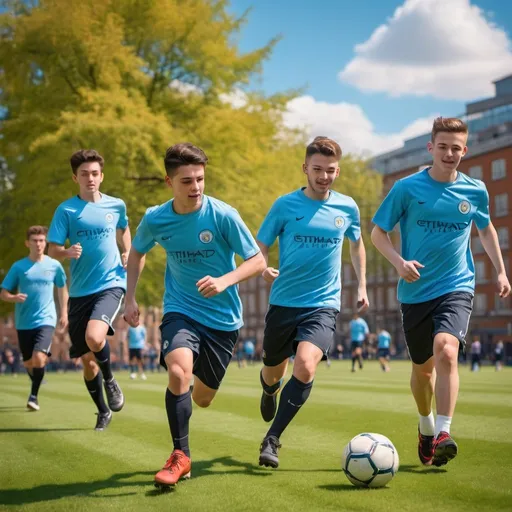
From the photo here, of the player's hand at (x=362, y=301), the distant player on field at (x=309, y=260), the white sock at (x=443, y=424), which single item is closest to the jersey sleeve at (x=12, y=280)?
the distant player on field at (x=309, y=260)

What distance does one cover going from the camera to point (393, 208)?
6.80 m

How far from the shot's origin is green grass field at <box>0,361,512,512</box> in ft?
17.1

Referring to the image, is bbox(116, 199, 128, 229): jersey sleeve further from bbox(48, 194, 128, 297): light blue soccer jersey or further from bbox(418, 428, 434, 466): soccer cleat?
bbox(418, 428, 434, 466): soccer cleat

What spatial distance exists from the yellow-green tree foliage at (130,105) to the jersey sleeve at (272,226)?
57.1 feet

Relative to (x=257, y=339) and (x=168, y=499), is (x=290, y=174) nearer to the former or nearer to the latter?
(x=168, y=499)

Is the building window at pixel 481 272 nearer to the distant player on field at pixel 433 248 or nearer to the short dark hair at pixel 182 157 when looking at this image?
the distant player on field at pixel 433 248

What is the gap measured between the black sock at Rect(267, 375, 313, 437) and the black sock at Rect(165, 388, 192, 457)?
840 millimetres

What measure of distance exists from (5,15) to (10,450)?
Result: 2238cm

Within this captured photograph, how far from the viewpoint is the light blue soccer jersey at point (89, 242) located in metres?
8.90

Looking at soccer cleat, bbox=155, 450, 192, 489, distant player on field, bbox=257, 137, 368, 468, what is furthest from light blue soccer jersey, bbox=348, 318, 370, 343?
soccer cleat, bbox=155, 450, 192, 489

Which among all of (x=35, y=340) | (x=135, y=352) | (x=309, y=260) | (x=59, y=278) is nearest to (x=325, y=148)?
(x=309, y=260)

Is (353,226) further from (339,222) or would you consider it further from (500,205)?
(500,205)

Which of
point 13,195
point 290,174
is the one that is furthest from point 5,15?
point 290,174

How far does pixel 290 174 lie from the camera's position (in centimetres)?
3008
